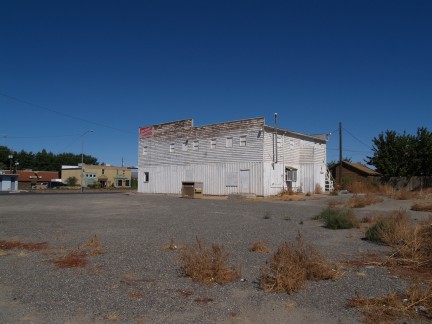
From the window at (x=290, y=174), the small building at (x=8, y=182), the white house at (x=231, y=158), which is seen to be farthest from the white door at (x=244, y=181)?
the small building at (x=8, y=182)

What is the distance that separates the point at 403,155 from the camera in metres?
40.4

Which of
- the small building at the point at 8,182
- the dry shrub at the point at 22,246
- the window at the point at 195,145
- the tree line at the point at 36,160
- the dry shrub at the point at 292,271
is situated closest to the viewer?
the dry shrub at the point at 292,271

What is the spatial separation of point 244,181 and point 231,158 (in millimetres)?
2571

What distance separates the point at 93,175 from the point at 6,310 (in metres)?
85.6

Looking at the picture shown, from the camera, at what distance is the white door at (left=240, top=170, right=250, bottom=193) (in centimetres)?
3328

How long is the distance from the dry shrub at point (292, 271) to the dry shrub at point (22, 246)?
5.98 metres

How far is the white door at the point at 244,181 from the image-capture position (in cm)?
3328

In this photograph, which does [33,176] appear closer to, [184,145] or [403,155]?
[184,145]

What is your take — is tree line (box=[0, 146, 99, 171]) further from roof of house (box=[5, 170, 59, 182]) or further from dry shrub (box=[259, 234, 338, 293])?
dry shrub (box=[259, 234, 338, 293])

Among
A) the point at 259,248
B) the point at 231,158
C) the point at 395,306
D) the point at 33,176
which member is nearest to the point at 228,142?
the point at 231,158

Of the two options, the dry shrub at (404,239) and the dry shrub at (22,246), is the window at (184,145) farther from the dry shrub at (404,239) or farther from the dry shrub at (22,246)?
the dry shrub at (404,239)

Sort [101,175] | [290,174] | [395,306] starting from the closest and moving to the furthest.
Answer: [395,306] < [290,174] < [101,175]

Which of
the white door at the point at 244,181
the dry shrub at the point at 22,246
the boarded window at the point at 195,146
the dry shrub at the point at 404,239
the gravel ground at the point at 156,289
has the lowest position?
the gravel ground at the point at 156,289

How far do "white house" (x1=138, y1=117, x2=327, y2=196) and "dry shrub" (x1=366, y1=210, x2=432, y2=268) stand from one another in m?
21.5
